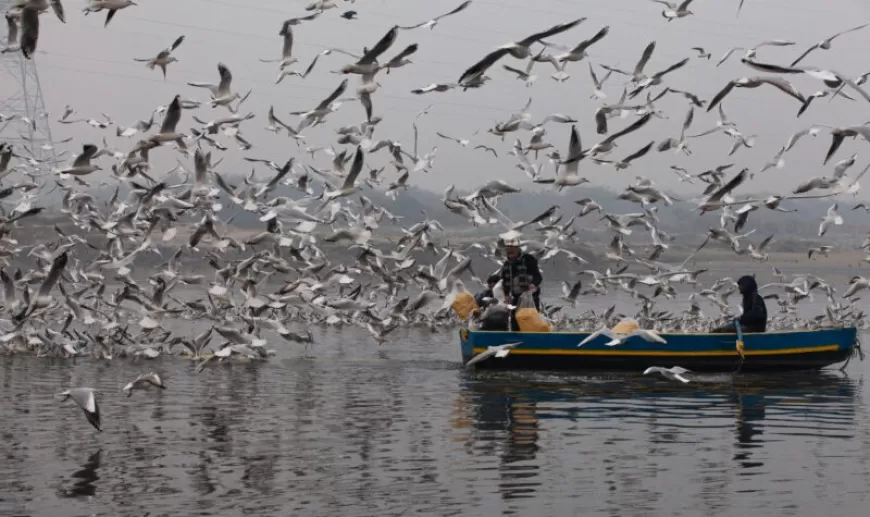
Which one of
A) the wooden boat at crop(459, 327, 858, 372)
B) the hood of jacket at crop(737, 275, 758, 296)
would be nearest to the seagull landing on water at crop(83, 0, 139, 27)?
the wooden boat at crop(459, 327, 858, 372)

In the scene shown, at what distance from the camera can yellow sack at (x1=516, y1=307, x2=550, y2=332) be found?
26.6 metres

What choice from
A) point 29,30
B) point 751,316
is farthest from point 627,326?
point 29,30

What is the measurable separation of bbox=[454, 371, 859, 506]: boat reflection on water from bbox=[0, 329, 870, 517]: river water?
0.16ft

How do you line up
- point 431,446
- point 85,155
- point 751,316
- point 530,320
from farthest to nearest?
point 751,316
point 530,320
point 85,155
point 431,446

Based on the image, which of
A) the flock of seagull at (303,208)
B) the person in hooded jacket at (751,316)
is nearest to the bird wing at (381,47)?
the flock of seagull at (303,208)

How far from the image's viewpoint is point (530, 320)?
1049 inches

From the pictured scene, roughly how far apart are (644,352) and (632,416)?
643 cm

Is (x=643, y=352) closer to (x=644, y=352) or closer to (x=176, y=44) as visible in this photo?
(x=644, y=352)

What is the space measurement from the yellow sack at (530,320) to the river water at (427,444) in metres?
0.98

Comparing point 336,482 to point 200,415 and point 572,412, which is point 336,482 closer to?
point 200,415

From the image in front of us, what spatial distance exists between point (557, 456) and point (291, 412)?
510 centimetres

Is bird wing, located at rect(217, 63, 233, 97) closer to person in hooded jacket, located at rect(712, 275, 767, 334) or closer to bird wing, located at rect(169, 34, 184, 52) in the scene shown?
bird wing, located at rect(169, 34, 184, 52)

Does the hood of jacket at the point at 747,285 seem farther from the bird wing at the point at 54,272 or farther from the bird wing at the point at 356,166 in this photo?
the bird wing at the point at 54,272

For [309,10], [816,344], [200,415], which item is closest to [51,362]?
[200,415]
